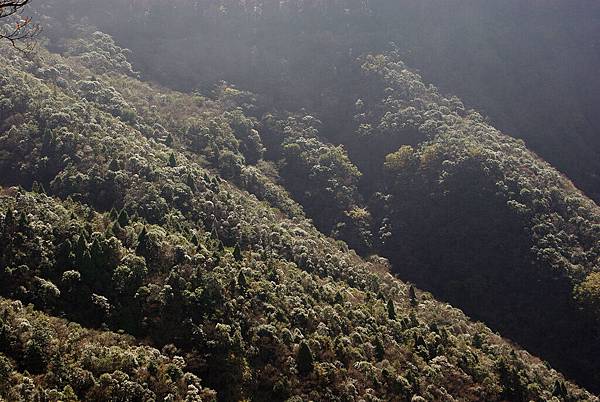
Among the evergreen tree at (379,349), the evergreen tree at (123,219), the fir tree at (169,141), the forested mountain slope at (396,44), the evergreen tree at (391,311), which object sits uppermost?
the forested mountain slope at (396,44)

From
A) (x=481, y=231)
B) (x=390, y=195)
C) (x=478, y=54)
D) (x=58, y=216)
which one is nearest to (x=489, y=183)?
Result: (x=481, y=231)

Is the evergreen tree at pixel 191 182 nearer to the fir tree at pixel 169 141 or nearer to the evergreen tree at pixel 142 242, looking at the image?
the evergreen tree at pixel 142 242

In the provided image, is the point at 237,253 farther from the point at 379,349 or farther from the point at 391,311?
the point at 391,311

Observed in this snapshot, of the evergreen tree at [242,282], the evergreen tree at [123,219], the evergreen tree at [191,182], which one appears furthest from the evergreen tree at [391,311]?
the evergreen tree at [123,219]

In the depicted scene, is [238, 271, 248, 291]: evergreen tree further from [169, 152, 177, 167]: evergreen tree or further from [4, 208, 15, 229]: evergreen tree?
[169, 152, 177, 167]: evergreen tree

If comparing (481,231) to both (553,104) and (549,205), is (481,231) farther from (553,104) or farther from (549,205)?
(553,104)

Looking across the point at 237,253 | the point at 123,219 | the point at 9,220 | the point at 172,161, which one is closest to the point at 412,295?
the point at 237,253

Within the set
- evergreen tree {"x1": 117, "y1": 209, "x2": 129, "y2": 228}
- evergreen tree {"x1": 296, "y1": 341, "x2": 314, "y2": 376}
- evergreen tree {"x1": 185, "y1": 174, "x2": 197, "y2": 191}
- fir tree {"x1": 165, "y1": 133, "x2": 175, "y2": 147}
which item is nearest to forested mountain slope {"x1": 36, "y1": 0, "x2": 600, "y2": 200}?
fir tree {"x1": 165, "y1": 133, "x2": 175, "y2": 147}
